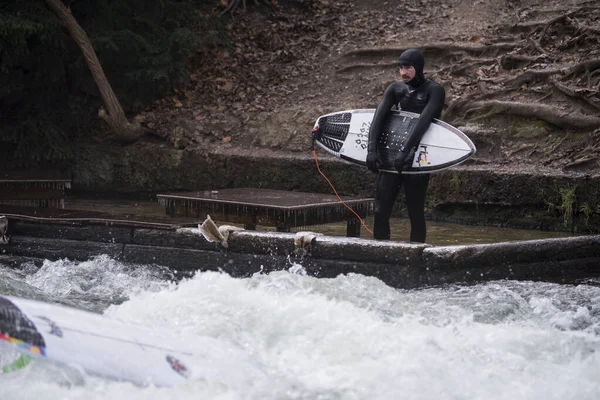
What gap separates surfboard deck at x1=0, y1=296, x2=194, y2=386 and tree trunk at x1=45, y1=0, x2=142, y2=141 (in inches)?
331

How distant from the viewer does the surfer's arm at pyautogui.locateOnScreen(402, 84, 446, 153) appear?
7149mm

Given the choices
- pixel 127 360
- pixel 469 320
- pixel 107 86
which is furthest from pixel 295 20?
pixel 127 360

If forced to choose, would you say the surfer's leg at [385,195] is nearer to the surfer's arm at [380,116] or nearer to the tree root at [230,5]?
the surfer's arm at [380,116]

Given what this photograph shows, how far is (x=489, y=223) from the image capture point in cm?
1041

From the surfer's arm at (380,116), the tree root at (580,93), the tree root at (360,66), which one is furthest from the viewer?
the tree root at (360,66)

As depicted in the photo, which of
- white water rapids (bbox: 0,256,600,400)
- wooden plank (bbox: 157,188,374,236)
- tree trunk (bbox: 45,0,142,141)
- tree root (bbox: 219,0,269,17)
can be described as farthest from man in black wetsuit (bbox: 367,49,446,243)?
tree root (bbox: 219,0,269,17)

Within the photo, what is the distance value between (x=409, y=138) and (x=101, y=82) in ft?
22.3

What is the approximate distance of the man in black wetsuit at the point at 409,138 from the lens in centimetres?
717

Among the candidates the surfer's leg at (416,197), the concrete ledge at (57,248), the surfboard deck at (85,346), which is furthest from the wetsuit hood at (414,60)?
the surfboard deck at (85,346)

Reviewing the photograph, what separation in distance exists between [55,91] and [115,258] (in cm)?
670

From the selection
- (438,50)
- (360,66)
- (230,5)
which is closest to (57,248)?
(360,66)

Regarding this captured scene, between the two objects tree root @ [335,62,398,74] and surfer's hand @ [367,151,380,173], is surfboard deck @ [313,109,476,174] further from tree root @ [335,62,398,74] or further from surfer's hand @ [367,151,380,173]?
tree root @ [335,62,398,74]

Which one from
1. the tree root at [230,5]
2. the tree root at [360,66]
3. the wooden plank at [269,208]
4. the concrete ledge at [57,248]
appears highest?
the tree root at [230,5]

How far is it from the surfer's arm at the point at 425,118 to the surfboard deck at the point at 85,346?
348cm
